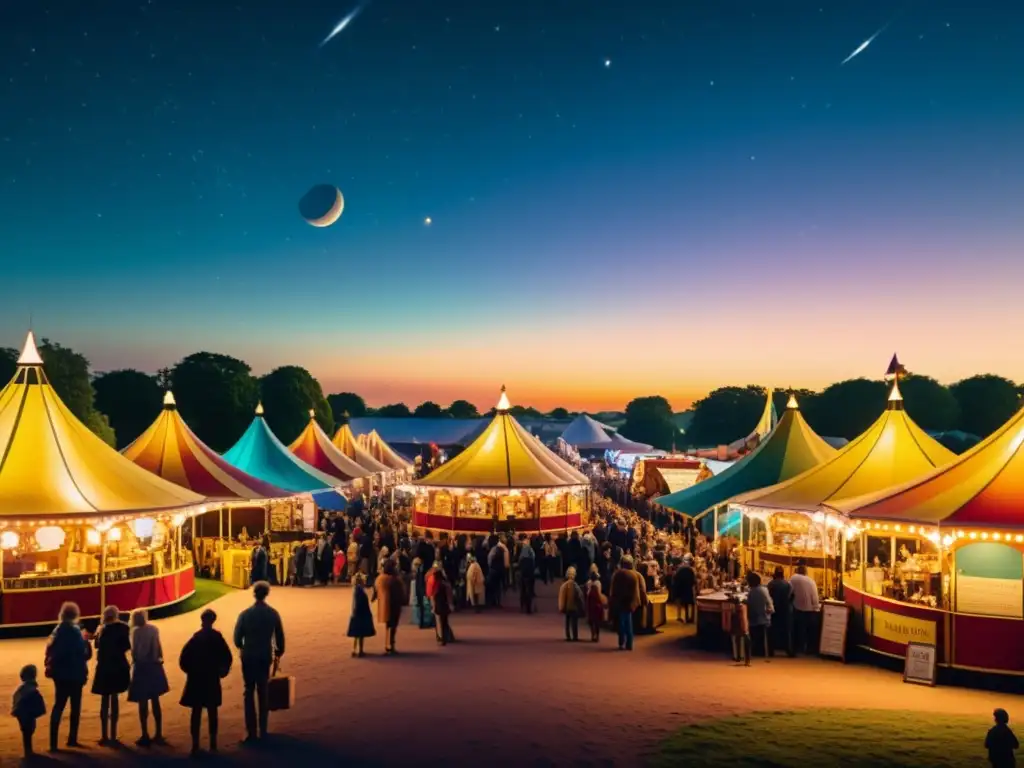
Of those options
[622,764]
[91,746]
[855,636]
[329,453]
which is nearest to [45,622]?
[91,746]

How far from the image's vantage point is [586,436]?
67875 millimetres

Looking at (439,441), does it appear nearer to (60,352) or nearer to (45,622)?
(60,352)

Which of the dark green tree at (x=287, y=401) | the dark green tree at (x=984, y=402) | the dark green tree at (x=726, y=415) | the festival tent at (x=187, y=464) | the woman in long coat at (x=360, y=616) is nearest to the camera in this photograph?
the woman in long coat at (x=360, y=616)

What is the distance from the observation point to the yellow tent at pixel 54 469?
1527 centimetres

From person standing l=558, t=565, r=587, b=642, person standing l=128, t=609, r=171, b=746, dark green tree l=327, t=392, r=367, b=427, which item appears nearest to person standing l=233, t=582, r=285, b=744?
person standing l=128, t=609, r=171, b=746

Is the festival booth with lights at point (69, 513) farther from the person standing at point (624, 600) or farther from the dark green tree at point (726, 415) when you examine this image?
the dark green tree at point (726, 415)

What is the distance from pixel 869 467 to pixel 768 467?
4579 millimetres

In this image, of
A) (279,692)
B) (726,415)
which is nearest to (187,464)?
(279,692)

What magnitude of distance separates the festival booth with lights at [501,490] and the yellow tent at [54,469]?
1029 centimetres

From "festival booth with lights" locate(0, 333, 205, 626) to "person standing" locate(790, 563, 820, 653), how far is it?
406 inches

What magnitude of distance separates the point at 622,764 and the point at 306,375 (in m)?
70.1

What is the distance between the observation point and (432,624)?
1581cm

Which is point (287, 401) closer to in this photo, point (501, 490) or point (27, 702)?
point (501, 490)

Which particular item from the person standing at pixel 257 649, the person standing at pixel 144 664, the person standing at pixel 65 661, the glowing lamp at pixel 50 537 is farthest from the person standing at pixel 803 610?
the glowing lamp at pixel 50 537
